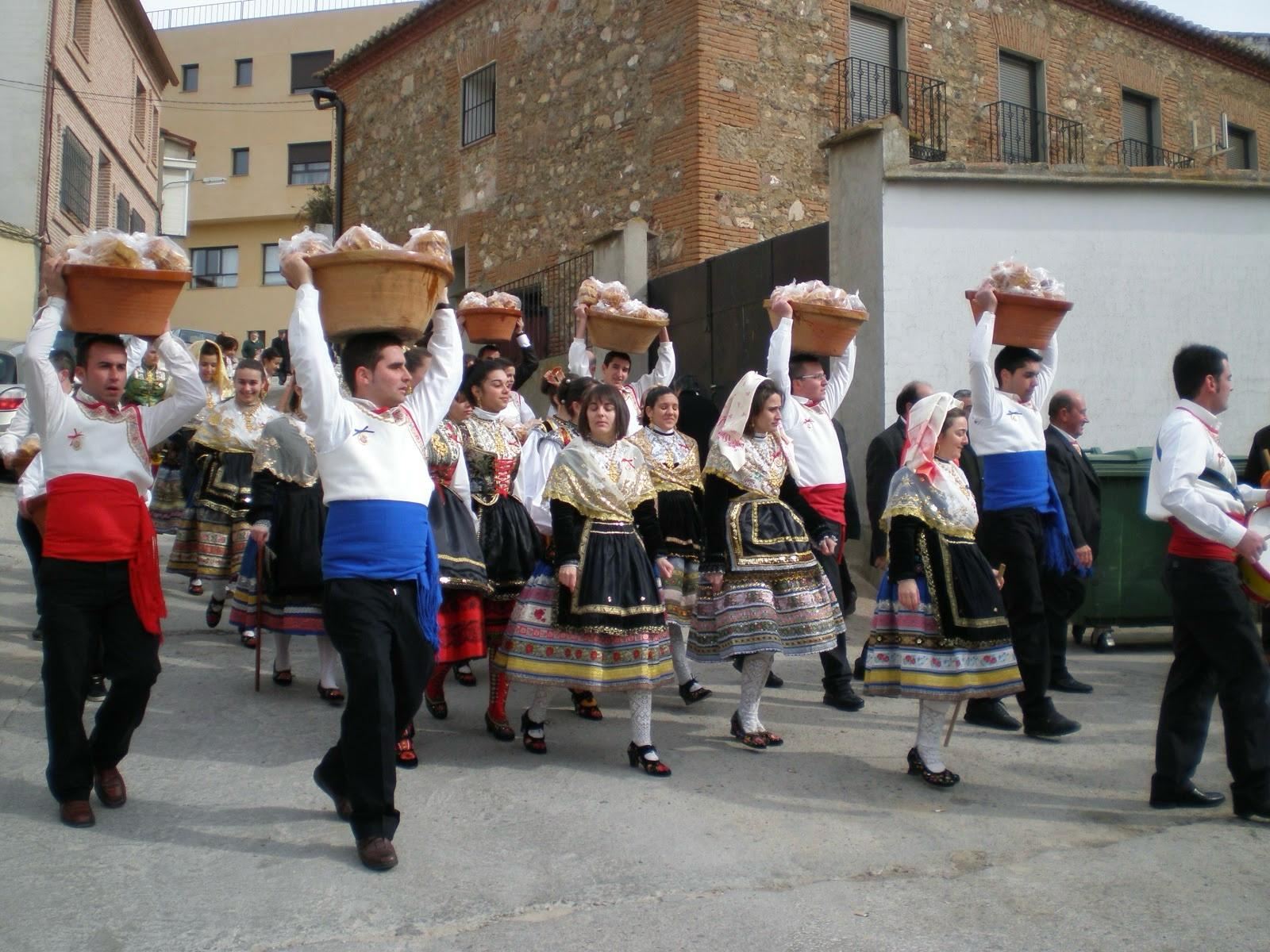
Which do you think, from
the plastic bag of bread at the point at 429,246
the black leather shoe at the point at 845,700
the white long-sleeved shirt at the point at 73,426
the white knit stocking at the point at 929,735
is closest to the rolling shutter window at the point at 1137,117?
the black leather shoe at the point at 845,700

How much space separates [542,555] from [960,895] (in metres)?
2.62

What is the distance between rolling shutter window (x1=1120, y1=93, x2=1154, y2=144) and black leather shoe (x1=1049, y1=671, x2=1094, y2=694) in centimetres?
1479

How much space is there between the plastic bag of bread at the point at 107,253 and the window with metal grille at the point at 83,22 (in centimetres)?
2687

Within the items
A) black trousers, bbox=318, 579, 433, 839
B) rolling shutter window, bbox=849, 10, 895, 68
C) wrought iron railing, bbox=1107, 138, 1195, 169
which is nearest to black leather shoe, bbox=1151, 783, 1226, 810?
black trousers, bbox=318, 579, 433, 839

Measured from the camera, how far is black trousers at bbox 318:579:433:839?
446cm

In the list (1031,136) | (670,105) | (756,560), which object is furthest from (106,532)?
(1031,136)

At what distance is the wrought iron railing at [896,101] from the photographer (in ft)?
53.2

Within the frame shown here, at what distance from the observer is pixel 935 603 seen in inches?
228

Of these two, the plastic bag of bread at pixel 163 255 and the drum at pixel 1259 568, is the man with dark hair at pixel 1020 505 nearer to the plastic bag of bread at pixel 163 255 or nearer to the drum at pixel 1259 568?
the drum at pixel 1259 568

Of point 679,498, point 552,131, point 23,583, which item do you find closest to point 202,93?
point 552,131

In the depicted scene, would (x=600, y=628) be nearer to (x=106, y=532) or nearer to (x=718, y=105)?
(x=106, y=532)

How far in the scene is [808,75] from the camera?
15.9 meters

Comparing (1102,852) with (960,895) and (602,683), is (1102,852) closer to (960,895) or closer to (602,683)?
(960,895)

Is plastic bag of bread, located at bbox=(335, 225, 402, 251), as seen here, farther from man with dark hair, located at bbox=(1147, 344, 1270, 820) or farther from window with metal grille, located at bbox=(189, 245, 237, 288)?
window with metal grille, located at bbox=(189, 245, 237, 288)
